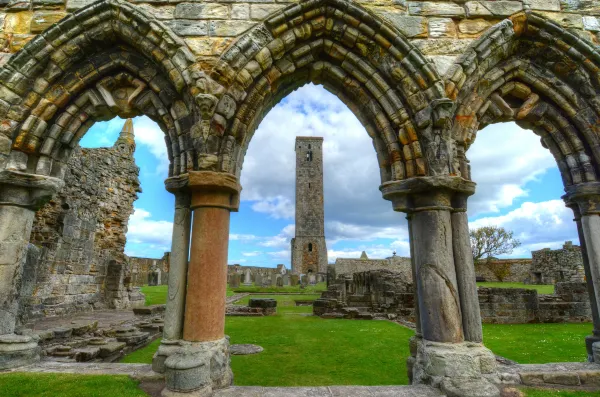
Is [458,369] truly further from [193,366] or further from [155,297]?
[155,297]

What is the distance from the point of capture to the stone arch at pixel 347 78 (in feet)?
13.4

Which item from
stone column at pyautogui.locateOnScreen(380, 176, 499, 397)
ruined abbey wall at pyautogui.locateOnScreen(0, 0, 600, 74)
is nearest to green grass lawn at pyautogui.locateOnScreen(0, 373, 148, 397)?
stone column at pyautogui.locateOnScreen(380, 176, 499, 397)

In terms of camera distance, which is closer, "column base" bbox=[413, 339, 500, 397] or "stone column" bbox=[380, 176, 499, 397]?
"column base" bbox=[413, 339, 500, 397]

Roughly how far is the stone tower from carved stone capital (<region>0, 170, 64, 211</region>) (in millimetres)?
32293

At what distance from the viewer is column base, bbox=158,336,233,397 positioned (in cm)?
320

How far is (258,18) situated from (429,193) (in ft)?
10.2

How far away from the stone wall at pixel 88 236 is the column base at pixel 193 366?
585 cm

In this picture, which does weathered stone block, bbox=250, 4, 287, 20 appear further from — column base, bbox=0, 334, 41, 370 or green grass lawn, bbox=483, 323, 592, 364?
green grass lawn, bbox=483, 323, 592, 364

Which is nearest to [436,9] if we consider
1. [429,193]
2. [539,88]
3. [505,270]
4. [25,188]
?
[539,88]

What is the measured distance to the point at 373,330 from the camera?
7.96 metres

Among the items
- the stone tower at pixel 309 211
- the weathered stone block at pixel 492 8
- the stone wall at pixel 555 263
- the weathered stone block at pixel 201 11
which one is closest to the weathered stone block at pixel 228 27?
the weathered stone block at pixel 201 11

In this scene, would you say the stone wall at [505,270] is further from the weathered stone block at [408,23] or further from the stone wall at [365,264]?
the weathered stone block at [408,23]

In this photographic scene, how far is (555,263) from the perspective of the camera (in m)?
23.3

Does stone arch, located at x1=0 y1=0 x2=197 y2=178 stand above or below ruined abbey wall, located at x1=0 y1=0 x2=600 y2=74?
Answer: below
